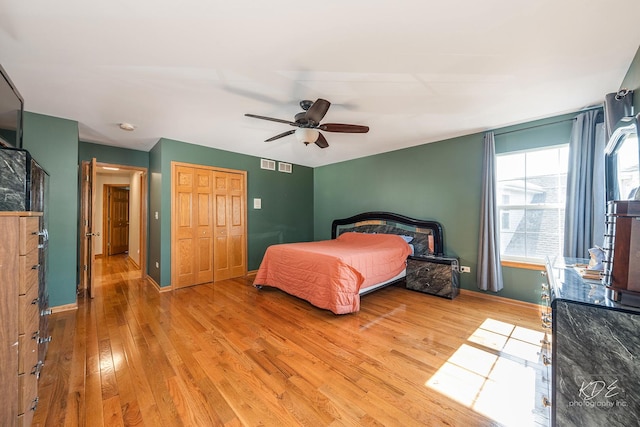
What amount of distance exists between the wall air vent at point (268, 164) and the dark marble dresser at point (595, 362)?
194 inches

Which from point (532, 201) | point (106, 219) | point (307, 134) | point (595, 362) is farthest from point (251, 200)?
point (106, 219)

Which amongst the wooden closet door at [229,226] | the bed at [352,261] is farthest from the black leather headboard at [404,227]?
the wooden closet door at [229,226]

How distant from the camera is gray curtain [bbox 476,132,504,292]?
11.1 ft

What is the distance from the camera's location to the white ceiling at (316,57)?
4.95 feet

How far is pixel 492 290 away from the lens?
3.43 m

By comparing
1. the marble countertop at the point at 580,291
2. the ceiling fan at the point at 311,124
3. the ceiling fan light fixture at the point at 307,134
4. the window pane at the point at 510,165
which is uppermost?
the ceiling fan at the point at 311,124

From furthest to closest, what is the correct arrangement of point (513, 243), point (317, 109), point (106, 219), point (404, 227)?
1. point (106, 219)
2. point (404, 227)
3. point (513, 243)
4. point (317, 109)

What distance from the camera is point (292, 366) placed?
6.55ft

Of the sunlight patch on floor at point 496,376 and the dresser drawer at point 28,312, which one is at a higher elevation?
the dresser drawer at point 28,312

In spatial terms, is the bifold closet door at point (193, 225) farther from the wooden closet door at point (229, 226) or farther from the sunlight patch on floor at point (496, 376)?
the sunlight patch on floor at point (496, 376)

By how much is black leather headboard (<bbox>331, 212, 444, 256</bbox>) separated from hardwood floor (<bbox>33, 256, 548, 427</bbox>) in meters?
1.05

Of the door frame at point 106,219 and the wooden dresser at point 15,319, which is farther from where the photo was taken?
the door frame at point 106,219

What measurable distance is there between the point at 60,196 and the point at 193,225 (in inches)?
64.5

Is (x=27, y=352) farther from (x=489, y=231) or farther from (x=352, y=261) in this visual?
(x=489, y=231)
